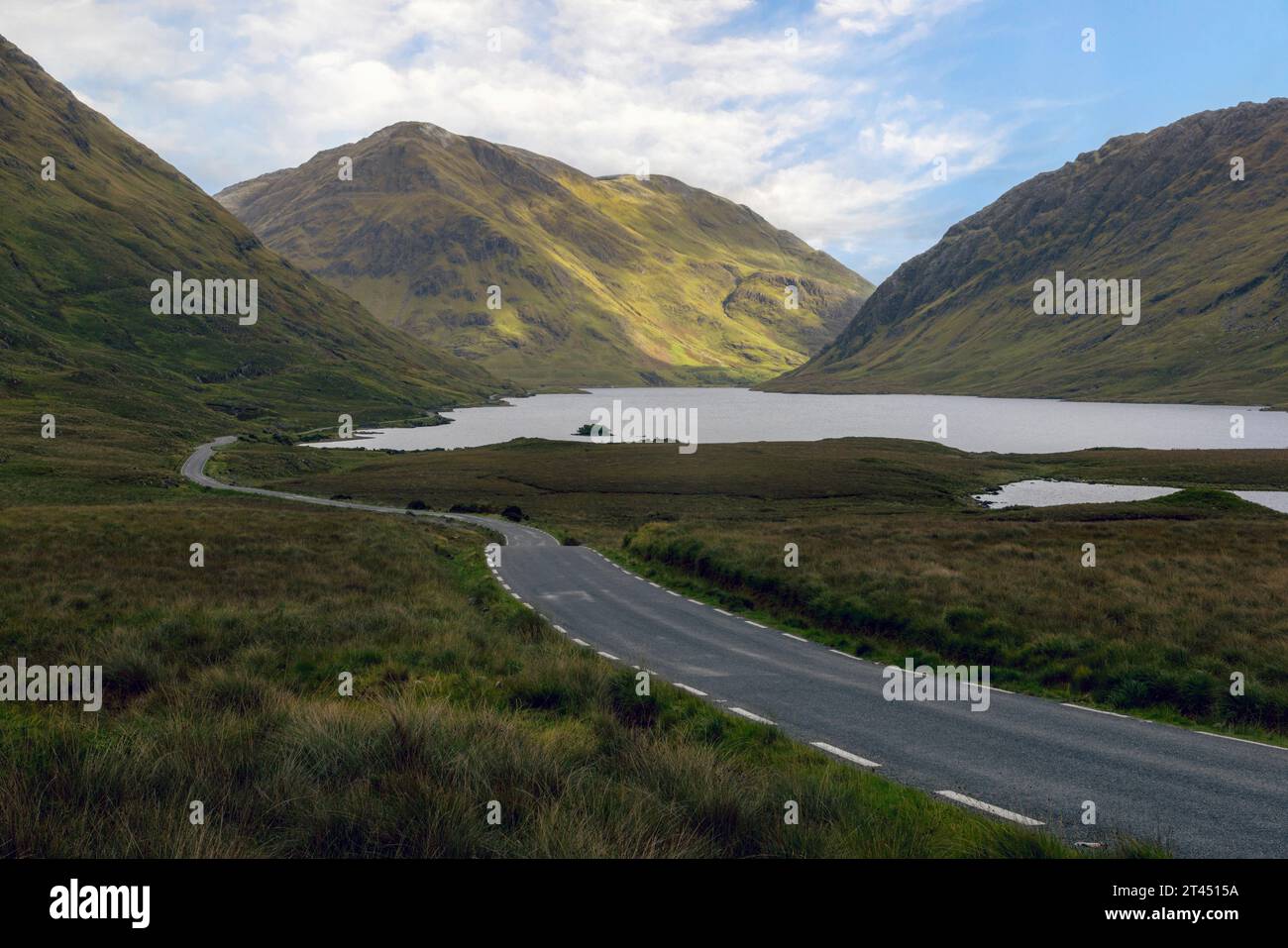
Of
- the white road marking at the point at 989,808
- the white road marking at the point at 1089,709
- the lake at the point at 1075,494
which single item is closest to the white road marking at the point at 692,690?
the white road marking at the point at 989,808

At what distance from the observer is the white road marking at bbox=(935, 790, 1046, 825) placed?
9031mm

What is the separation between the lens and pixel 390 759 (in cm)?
698

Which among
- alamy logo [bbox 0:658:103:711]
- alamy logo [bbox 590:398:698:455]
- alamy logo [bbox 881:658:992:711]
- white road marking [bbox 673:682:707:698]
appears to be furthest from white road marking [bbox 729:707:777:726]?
alamy logo [bbox 590:398:698:455]

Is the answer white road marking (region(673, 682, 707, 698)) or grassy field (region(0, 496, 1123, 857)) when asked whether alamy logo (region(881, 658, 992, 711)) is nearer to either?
white road marking (region(673, 682, 707, 698))

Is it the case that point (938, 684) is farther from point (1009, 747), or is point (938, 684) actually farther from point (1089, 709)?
point (1009, 747)

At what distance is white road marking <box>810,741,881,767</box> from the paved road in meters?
0.02

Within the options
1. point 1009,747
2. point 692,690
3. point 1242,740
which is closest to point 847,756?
point 1009,747

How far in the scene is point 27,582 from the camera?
1969 centimetres

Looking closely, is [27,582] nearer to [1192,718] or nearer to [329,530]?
[329,530]
